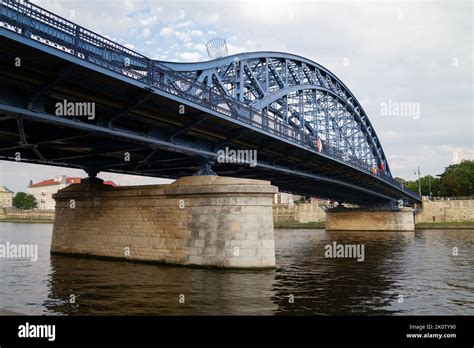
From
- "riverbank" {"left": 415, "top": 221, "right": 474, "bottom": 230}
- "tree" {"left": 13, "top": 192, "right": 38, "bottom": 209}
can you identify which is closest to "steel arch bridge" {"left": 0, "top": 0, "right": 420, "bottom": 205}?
"riverbank" {"left": 415, "top": 221, "right": 474, "bottom": 230}

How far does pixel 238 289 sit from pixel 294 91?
34.3 m

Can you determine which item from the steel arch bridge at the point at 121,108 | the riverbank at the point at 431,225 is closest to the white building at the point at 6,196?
the riverbank at the point at 431,225

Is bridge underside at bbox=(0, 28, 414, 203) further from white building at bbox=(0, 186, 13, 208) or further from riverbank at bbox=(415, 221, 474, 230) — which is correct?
white building at bbox=(0, 186, 13, 208)

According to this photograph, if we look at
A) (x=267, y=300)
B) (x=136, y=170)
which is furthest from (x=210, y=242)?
(x=136, y=170)

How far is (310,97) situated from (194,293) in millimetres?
46117

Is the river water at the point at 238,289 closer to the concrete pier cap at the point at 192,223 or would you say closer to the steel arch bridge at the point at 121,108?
the concrete pier cap at the point at 192,223

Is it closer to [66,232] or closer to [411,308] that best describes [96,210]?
[66,232]

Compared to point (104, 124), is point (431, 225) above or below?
below

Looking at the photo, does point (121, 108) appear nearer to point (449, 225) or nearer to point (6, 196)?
point (449, 225)

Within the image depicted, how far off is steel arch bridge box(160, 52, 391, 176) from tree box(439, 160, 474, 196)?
1618 inches

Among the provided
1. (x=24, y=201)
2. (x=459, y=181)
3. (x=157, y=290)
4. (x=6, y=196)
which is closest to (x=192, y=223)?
(x=157, y=290)

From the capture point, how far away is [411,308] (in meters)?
15.1

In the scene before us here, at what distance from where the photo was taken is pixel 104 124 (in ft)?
66.9
